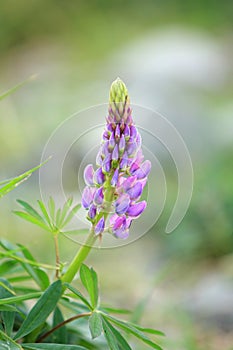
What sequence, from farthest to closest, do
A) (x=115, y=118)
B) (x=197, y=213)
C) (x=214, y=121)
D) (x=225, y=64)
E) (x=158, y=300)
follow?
(x=225, y=64), (x=214, y=121), (x=197, y=213), (x=158, y=300), (x=115, y=118)

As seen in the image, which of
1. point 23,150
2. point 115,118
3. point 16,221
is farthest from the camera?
point 23,150

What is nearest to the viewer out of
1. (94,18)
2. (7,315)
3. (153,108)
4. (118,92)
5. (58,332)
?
(118,92)

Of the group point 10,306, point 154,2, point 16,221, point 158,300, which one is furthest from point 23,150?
point 154,2

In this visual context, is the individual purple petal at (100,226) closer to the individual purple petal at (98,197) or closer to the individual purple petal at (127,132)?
the individual purple petal at (98,197)

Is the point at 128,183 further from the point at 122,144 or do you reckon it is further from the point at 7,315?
the point at 7,315

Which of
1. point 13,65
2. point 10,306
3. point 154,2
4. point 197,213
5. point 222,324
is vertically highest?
point 154,2

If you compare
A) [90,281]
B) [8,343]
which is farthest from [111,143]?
[8,343]

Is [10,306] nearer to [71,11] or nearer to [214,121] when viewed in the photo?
[214,121]

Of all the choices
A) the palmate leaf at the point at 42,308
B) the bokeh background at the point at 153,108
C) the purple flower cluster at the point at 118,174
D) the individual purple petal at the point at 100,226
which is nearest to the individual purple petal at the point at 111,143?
the purple flower cluster at the point at 118,174
